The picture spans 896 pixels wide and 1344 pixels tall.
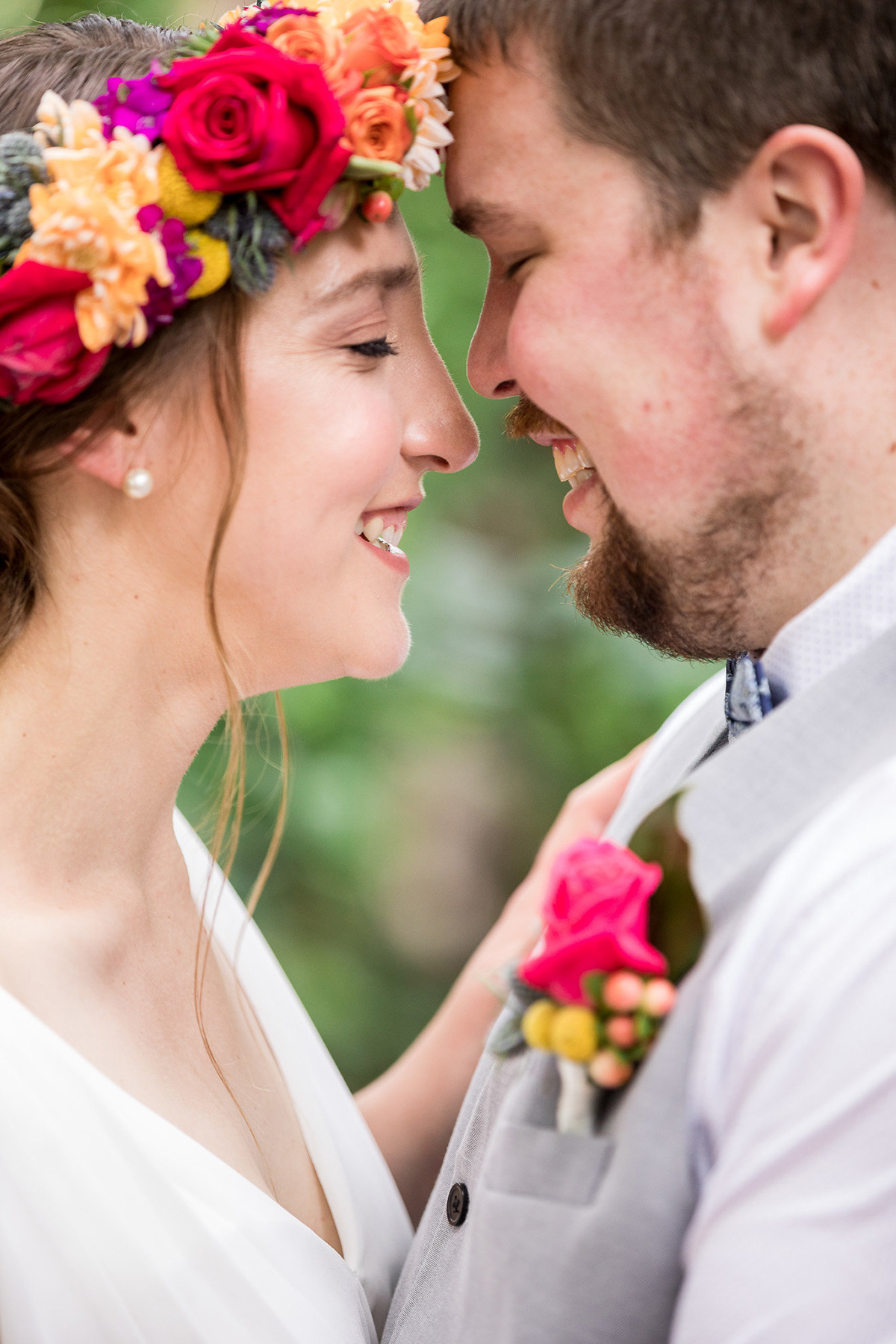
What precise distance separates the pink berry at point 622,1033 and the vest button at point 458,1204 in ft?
→ 1.48

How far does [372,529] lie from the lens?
1.86 meters

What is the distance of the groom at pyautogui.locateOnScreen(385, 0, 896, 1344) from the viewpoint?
1.14m

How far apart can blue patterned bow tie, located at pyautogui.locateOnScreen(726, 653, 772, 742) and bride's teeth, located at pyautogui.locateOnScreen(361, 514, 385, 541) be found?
0.60 meters

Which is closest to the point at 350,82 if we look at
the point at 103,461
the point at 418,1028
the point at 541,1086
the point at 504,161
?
the point at 504,161

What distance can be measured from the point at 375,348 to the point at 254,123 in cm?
37

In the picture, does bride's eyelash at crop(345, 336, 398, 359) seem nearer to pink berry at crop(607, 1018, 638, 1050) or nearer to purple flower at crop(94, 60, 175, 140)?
purple flower at crop(94, 60, 175, 140)

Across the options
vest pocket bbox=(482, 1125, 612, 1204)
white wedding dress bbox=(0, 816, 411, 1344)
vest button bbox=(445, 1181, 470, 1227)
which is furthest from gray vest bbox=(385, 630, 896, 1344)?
white wedding dress bbox=(0, 816, 411, 1344)

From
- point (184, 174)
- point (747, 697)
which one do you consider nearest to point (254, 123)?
point (184, 174)

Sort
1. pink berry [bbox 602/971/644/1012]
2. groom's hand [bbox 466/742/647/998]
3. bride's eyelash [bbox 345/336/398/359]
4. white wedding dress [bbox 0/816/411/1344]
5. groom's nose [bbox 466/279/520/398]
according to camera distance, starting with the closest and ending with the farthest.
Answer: pink berry [bbox 602/971/644/1012] < white wedding dress [bbox 0/816/411/1344] < bride's eyelash [bbox 345/336/398/359] < groom's nose [bbox 466/279/520/398] < groom's hand [bbox 466/742/647/998]

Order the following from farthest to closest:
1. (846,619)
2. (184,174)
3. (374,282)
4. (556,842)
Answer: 1. (556,842)
2. (374,282)
3. (184,174)
4. (846,619)

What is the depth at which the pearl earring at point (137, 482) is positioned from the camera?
5.42 ft

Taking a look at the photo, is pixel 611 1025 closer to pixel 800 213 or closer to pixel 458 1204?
pixel 458 1204

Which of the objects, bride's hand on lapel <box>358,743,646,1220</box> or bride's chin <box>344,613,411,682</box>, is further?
bride's hand on lapel <box>358,743,646,1220</box>

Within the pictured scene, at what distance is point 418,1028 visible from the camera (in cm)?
402
